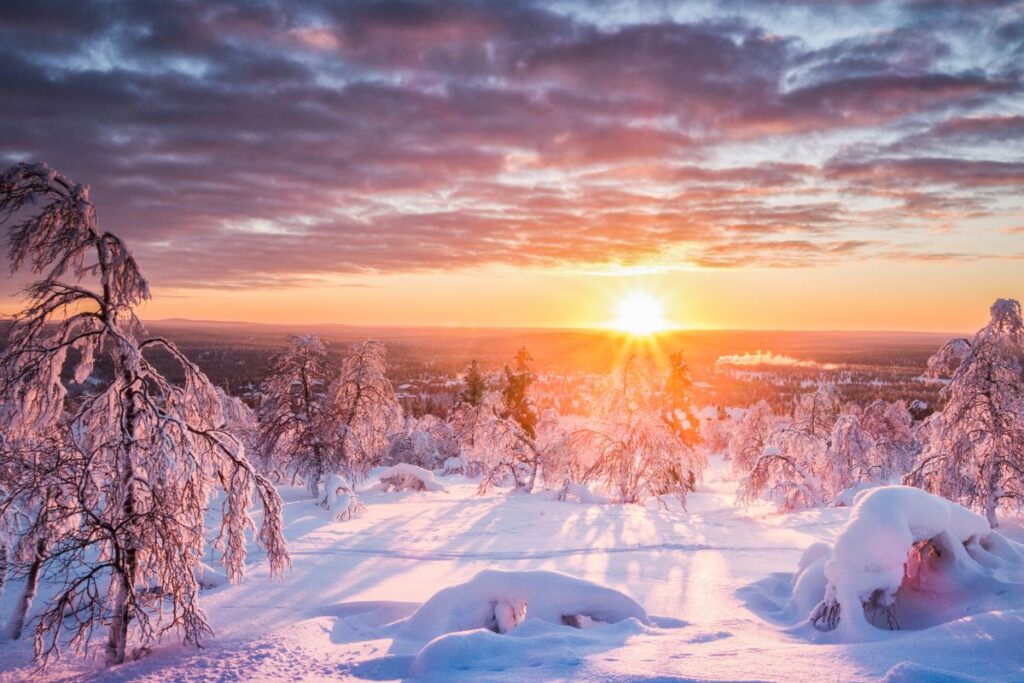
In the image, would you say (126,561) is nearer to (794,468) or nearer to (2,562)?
(2,562)

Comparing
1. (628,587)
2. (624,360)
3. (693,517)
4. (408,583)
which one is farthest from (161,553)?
(624,360)

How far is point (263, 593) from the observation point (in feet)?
39.0

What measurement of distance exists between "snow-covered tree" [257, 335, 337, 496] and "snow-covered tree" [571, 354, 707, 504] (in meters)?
12.1

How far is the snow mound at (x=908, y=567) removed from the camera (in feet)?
28.6

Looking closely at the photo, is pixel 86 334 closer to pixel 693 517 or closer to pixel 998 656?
pixel 998 656

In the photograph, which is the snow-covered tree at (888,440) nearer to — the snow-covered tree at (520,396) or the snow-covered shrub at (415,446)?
the snow-covered tree at (520,396)

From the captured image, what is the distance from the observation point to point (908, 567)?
967cm

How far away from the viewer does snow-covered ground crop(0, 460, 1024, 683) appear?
6.53m

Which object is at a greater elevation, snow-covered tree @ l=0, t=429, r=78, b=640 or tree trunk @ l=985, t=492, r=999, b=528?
snow-covered tree @ l=0, t=429, r=78, b=640

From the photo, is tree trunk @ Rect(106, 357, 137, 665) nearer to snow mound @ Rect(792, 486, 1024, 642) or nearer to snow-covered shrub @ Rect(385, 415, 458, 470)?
snow mound @ Rect(792, 486, 1024, 642)

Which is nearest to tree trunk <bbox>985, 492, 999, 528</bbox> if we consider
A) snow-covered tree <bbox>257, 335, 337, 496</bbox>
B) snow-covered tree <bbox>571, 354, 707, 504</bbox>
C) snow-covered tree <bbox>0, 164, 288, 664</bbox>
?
snow-covered tree <bbox>571, 354, 707, 504</bbox>

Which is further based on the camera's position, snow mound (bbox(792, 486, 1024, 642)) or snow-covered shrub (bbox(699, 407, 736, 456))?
snow-covered shrub (bbox(699, 407, 736, 456))

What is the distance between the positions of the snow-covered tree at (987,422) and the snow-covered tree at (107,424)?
20.2 metres

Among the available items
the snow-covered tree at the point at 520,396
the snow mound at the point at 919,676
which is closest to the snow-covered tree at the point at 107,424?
the snow mound at the point at 919,676
